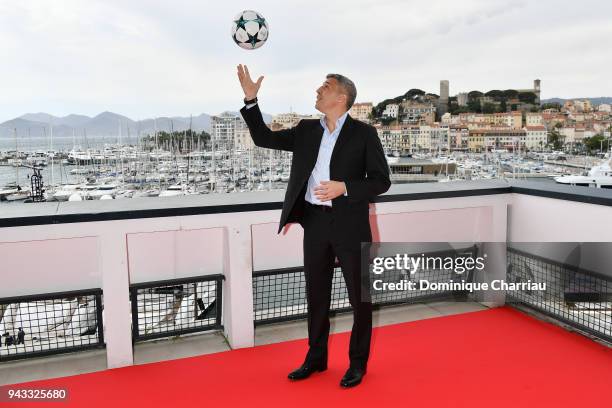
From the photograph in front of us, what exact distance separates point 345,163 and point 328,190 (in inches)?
8.8

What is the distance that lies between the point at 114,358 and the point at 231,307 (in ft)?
2.11

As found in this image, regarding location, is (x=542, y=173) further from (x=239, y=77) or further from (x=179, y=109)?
(x=239, y=77)

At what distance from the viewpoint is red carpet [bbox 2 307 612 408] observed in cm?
211

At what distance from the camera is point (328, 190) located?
1917 millimetres

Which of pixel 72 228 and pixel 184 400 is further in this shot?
pixel 72 228

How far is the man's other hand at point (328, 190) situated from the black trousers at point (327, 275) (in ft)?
0.58

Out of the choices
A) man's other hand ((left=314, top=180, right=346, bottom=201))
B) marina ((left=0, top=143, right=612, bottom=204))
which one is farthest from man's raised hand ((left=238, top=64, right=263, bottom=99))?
marina ((left=0, top=143, right=612, bottom=204))

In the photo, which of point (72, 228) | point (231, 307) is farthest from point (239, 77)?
point (231, 307)

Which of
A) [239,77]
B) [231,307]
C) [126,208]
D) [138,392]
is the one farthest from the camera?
[231,307]

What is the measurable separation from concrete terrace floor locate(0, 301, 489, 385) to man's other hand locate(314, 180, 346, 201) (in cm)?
106

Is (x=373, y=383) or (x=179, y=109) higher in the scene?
(x=179, y=109)

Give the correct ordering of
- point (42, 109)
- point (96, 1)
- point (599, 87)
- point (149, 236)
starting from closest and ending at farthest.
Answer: point (149, 236), point (599, 87), point (96, 1), point (42, 109)

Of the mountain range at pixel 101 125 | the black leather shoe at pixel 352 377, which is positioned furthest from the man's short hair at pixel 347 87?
the mountain range at pixel 101 125

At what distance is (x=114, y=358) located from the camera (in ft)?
8.19
